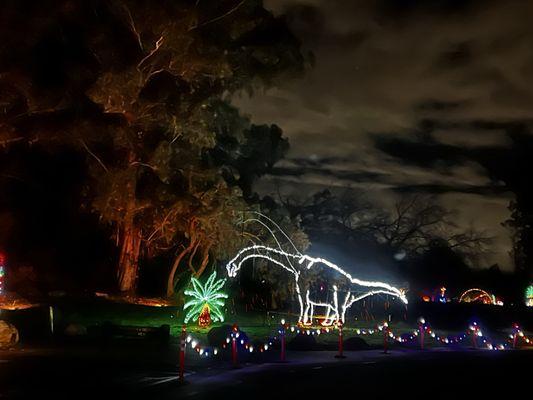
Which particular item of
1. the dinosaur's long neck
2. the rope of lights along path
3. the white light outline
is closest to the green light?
the rope of lights along path

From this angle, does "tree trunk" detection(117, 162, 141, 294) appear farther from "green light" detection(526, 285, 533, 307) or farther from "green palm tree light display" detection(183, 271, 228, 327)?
"green light" detection(526, 285, 533, 307)

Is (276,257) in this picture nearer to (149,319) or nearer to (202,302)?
(202,302)

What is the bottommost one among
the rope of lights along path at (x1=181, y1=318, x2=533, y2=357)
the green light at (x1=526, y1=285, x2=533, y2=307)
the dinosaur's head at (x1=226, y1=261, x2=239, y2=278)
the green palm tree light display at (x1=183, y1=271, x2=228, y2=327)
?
the rope of lights along path at (x1=181, y1=318, x2=533, y2=357)

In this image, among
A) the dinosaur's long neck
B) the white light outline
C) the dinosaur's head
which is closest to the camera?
the dinosaur's head

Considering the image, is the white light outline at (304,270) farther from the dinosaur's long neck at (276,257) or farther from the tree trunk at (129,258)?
the tree trunk at (129,258)

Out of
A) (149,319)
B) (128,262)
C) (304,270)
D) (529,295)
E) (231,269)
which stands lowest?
(149,319)

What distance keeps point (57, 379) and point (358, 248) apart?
43.3m

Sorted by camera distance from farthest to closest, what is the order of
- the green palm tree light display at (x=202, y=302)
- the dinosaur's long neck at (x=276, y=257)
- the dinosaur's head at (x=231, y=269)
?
the dinosaur's long neck at (x=276, y=257) < the dinosaur's head at (x=231, y=269) < the green palm tree light display at (x=202, y=302)

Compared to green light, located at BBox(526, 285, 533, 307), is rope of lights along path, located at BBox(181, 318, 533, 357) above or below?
below

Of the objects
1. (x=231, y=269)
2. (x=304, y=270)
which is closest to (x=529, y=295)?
(x=304, y=270)

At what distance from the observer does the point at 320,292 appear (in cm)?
3944

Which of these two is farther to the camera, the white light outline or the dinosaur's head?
the white light outline

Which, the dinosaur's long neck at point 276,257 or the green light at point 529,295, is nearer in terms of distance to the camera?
the dinosaur's long neck at point 276,257

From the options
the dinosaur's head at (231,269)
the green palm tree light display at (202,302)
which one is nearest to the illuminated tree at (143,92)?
the dinosaur's head at (231,269)
